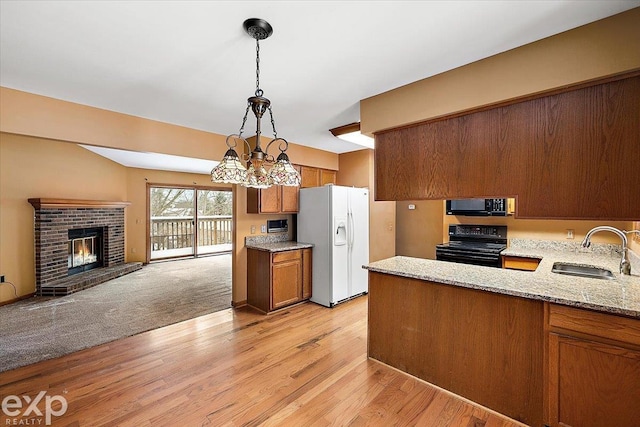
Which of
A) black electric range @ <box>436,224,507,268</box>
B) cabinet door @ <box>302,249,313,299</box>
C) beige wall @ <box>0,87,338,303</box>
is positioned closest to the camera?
beige wall @ <box>0,87,338,303</box>

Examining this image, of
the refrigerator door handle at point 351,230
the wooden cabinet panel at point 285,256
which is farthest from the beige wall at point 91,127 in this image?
the refrigerator door handle at point 351,230

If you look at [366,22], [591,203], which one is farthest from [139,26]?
[591,203]

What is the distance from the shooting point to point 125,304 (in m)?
4.12

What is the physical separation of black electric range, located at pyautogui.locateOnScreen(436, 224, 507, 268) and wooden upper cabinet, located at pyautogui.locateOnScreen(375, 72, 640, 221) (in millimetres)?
1615

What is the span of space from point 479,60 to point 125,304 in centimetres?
518

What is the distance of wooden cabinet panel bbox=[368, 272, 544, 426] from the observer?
5.83 ft

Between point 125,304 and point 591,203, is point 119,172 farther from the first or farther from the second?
point 591,203

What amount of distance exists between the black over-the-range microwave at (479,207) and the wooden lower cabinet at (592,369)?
2.02 m

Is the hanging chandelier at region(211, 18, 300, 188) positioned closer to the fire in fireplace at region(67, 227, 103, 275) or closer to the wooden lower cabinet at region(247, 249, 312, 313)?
the wooden lower cabinet at region(247, 249, 312, 313)

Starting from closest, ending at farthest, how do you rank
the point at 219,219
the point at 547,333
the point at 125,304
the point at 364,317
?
the point at 547,333 → the point at 364,317 → the point at 125,304 → the point at 219,219

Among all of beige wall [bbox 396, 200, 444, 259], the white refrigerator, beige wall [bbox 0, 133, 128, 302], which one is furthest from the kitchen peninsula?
beige wall [bbox 0, 133, 128, 302]

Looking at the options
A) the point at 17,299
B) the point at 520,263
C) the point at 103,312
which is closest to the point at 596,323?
the point at 520,263

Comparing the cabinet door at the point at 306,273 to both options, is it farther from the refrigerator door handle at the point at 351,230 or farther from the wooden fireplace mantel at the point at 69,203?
the wooden fireplace mantel at the point at 69,203

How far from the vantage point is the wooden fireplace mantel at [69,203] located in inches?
175
